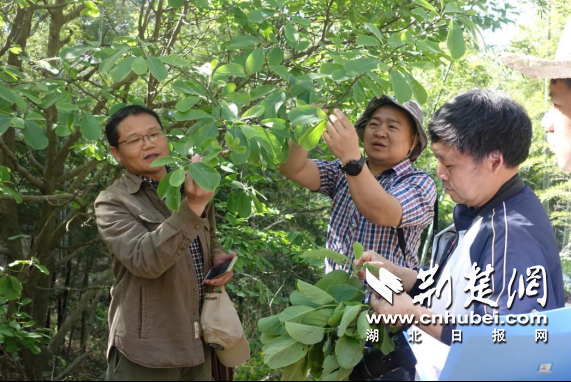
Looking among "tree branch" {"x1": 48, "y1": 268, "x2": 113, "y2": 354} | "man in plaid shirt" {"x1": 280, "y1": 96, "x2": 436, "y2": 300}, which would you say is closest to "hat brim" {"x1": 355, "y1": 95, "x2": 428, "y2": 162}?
"man in plaid shirt" {"x1": 280, "y1": 96, "x2": 436, "y2": 300}

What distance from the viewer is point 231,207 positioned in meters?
2.85

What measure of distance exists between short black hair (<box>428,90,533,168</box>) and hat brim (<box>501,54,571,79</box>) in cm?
10

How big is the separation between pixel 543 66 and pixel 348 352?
3.29 ft

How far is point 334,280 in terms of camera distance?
2053mm

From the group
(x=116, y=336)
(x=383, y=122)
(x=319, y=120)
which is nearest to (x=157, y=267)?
(x=116, y=336)

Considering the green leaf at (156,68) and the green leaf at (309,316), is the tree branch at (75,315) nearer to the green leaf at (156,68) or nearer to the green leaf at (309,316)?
the green leaf at (156,68)

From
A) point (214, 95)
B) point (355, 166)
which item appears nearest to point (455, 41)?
point (355, 166)

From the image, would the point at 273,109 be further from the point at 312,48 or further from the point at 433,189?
A: the point at 312,48

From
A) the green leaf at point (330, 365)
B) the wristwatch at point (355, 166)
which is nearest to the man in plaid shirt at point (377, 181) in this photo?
the wristwatch at point (355, 166)

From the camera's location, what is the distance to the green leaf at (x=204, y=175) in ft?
6.26

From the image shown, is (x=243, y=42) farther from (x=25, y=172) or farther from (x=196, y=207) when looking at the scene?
(x=25, y=172)

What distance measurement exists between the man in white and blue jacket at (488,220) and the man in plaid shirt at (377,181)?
40cm

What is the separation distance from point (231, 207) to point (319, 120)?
0.91 m

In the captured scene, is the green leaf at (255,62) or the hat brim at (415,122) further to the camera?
the hat brim at (415,122)
